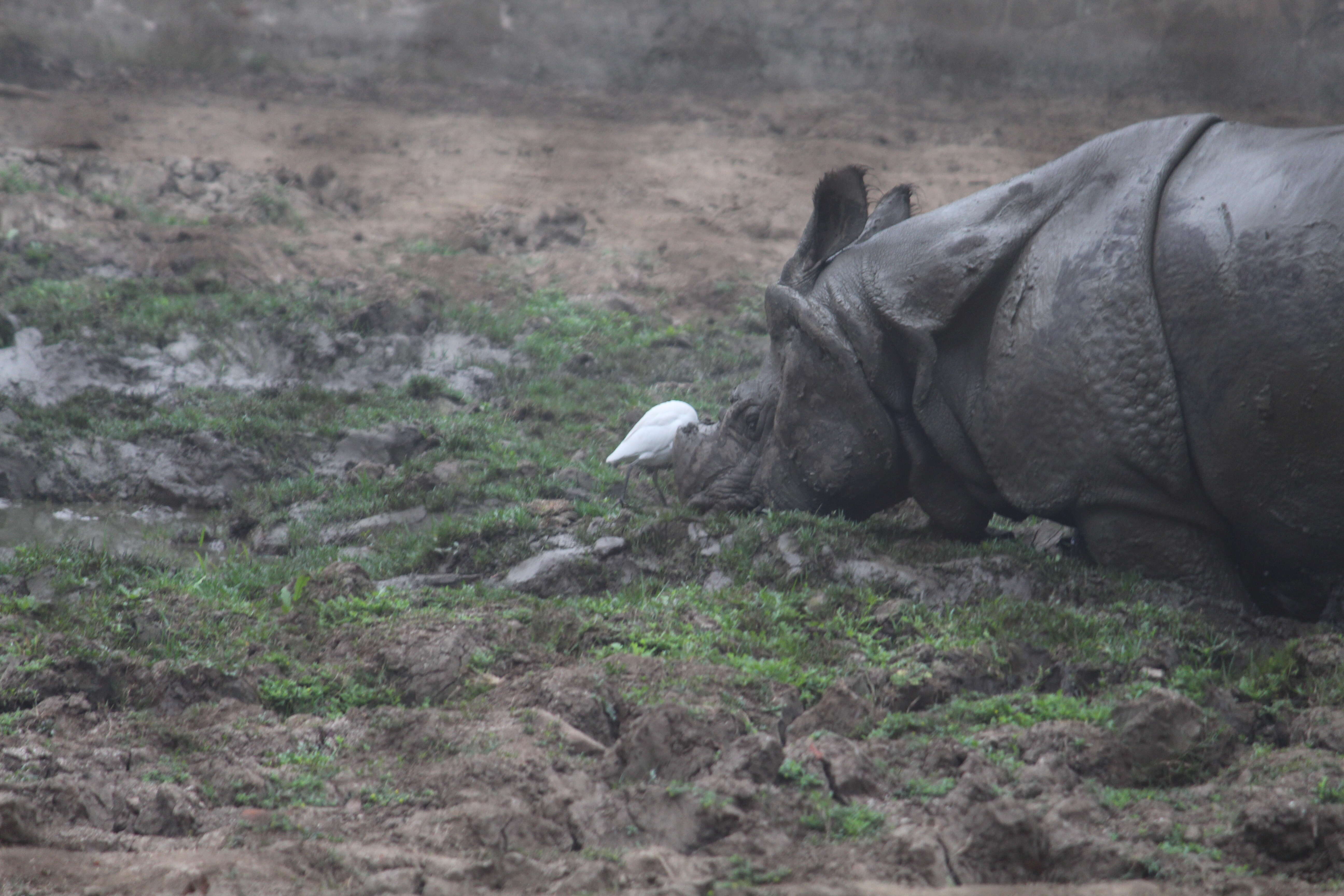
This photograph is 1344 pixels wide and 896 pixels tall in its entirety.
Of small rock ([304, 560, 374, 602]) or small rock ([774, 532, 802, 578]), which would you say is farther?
small rock ([774, 532, 802, 578])

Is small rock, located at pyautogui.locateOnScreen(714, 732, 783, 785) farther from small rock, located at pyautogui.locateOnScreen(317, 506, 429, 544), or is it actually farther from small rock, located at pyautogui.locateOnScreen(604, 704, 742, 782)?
small rock, located at pyautogui.locateOnScreen(317, 506, 429, 544)

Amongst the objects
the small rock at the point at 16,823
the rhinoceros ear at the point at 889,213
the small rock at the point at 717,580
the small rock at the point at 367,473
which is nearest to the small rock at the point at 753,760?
the small rock at the point at 16,823

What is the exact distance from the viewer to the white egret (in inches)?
257

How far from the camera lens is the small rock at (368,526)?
6.42 m

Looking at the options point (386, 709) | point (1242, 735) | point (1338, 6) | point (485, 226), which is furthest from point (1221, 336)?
point (1338, 6)

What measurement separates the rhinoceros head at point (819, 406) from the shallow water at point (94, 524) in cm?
298

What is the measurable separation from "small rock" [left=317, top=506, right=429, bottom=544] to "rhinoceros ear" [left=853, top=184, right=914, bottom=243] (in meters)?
2.84

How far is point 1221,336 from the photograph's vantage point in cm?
441

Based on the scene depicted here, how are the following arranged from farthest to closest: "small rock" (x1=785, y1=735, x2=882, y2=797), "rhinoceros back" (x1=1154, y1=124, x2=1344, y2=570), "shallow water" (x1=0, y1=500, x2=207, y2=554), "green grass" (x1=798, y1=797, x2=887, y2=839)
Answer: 1. "shallow water" (x1=0, y1=500, x2=207, y2=554)
2. "rhinoceros back" (x1=1154, y1=124, x2=1344, y2=570)
3. "small rock" (x1=785, y1=735, x2=882, y2=797)
4. "green grass" (x1=798, y1=797, x2=887, y2=839)

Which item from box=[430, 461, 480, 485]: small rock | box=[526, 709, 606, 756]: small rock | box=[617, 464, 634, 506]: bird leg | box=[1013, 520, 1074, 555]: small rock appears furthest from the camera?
box=[430, 461, 480, 485]: small rock

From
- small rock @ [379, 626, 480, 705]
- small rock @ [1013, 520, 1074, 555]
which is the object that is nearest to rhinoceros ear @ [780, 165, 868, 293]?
small rock @ [1013, 520, 1074, 555]

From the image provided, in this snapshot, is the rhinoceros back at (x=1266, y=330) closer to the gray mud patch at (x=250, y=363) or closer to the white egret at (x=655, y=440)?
the white egret at (x=655, y=440)

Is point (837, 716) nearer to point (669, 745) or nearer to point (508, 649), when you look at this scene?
point (669, 745)

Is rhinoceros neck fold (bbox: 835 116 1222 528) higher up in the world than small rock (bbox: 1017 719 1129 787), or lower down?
higher up
